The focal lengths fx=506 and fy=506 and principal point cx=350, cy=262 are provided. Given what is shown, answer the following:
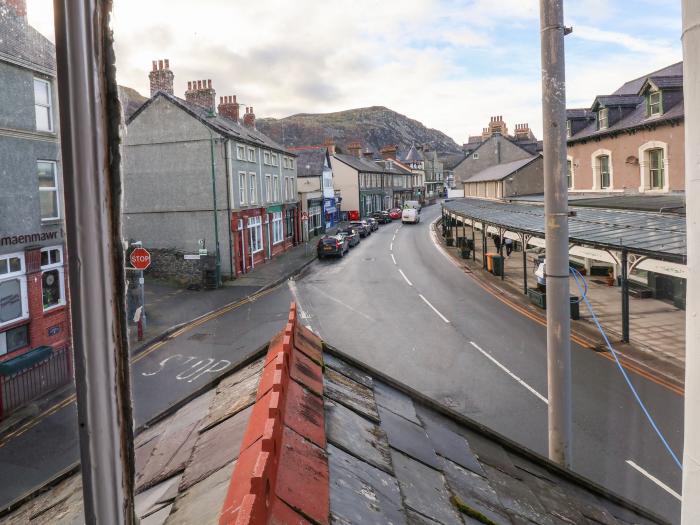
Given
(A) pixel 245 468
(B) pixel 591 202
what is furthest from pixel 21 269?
(B) pixel 591 202

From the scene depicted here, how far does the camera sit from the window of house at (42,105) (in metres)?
0.89

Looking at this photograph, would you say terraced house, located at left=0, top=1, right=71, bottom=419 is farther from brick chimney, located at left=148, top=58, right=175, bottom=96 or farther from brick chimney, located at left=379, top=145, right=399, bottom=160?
brick chimney, located at left=379, top=145, right=399, bottom=160

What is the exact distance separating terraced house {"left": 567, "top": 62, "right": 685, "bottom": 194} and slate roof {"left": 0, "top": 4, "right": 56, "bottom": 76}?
19.8 m

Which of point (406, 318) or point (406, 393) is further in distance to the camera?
point (406, 318)

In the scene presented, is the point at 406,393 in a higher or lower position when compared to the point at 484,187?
lower

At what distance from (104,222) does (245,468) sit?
1029 millimetres

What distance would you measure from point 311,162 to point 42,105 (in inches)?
2008

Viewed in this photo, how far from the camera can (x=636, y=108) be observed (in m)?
22.1

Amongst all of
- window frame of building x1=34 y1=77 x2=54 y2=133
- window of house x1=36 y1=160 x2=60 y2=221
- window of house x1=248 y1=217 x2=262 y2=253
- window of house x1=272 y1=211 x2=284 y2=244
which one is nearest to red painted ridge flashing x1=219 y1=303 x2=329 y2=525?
window of house x1=36 y1=160 x2=60 y2=221

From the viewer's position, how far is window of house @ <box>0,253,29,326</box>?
123cm

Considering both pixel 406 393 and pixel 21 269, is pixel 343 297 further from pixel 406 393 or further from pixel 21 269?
pixel 21 269

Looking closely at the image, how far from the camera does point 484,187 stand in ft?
149

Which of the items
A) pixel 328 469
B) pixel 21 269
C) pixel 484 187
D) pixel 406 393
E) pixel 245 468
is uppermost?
pixel 484 187

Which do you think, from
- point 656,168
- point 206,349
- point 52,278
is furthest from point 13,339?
point 656,168
